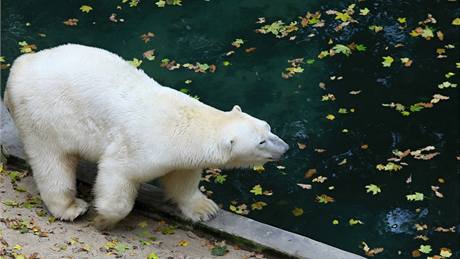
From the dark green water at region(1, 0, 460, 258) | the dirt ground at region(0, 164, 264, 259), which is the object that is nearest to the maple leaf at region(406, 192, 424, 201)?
the dark green water at region(1, 0, 460, 258)

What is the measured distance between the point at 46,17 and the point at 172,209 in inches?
206

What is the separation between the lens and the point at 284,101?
9.23 meters

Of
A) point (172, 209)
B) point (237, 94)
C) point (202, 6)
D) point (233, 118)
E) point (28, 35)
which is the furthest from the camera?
point (202, 6)

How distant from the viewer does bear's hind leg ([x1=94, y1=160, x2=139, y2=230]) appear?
636 cm

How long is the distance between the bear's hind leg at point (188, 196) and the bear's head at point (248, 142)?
52 cm

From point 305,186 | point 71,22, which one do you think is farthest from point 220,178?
point 71,22

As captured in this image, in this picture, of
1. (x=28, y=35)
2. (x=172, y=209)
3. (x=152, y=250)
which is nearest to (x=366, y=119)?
(x=172, y=209)

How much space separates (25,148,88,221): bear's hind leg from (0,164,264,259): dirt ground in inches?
4.2

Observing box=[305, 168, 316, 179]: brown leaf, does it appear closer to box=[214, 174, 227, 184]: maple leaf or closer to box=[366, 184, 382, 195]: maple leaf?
box=[366, 184, 382, 195]: maple leaf

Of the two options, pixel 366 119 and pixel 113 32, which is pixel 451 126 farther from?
pixel 113 32

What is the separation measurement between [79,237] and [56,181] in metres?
0.55

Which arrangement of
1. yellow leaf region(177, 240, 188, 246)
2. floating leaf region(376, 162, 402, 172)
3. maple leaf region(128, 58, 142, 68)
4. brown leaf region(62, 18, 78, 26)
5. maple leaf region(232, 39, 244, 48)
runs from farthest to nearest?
brown leaf region(62, 18, 78, 26), maple leaf region(232, 39, 244, 48), maple leaf region(128, 58, 142, 68), floating leaf region(376, 162, 402, 172), yellow leaf region(177, 240, 188, 246)

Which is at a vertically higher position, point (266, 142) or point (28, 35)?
point (266, 142)

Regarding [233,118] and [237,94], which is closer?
[233,118]
